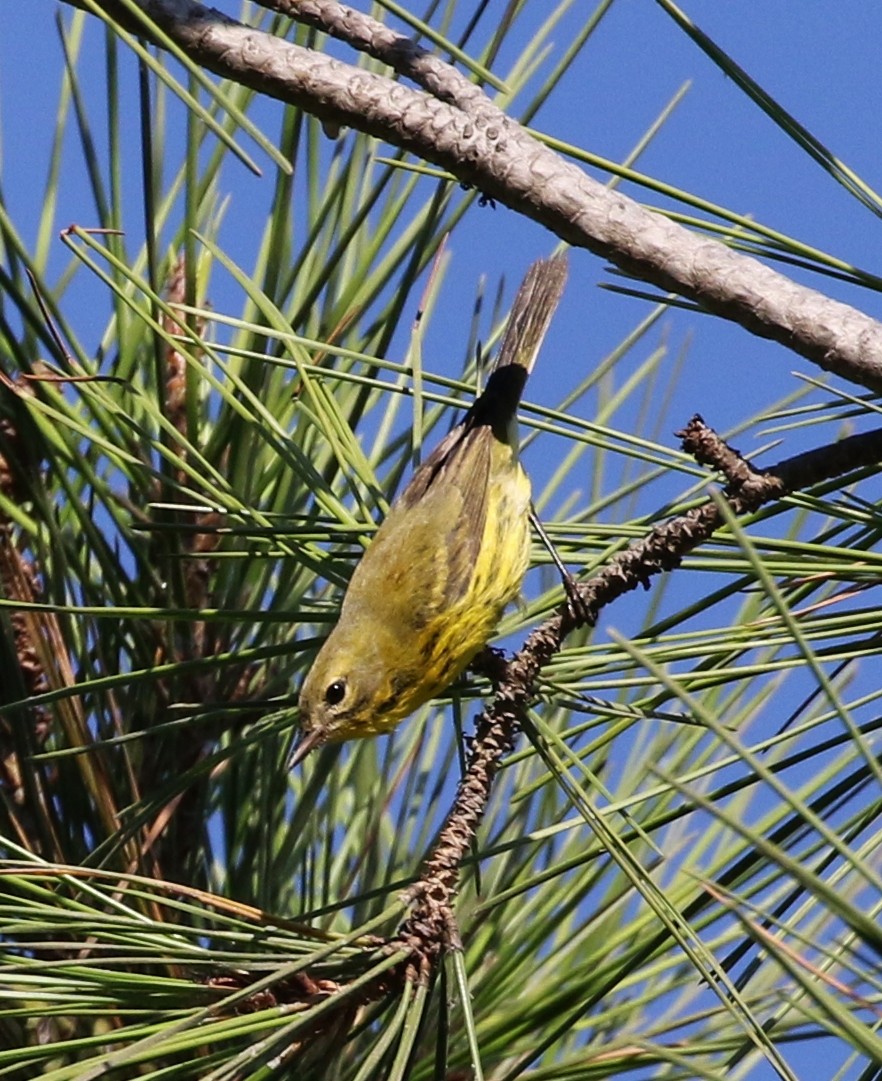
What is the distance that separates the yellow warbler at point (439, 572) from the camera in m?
2.31

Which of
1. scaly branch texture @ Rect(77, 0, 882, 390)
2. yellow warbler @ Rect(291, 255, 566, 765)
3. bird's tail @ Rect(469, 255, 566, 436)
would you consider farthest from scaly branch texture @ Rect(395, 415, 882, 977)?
bird's tail @ Rect(469, 255, 566, 436)

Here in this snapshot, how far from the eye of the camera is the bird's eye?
222 centimetres

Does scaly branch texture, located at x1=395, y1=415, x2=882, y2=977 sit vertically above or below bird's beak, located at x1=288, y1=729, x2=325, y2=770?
below

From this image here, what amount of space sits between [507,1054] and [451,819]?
0.55 m

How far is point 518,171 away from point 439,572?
4.89 ft

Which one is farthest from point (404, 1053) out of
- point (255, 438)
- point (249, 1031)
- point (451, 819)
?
point (255, 438)

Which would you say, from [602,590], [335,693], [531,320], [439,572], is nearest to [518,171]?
[602,590]

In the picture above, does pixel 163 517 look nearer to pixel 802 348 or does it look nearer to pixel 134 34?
pixel 134 34

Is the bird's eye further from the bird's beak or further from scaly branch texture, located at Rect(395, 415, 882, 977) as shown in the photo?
scaly branch texture, located at Rect(395, 415, 882, 977)

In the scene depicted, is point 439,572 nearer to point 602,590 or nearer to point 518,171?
point 602,590

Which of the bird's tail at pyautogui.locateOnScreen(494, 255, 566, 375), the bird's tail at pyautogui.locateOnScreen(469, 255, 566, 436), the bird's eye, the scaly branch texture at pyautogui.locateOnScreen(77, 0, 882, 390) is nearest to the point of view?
the scaly branch texture at pyautogui.locateOnScreen(77, 0, 882, 390)

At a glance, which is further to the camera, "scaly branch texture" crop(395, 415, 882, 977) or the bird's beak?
the bird's beak

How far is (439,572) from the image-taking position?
2.89 metres

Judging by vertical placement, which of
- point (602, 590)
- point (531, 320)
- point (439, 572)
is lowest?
point (602, 590)
